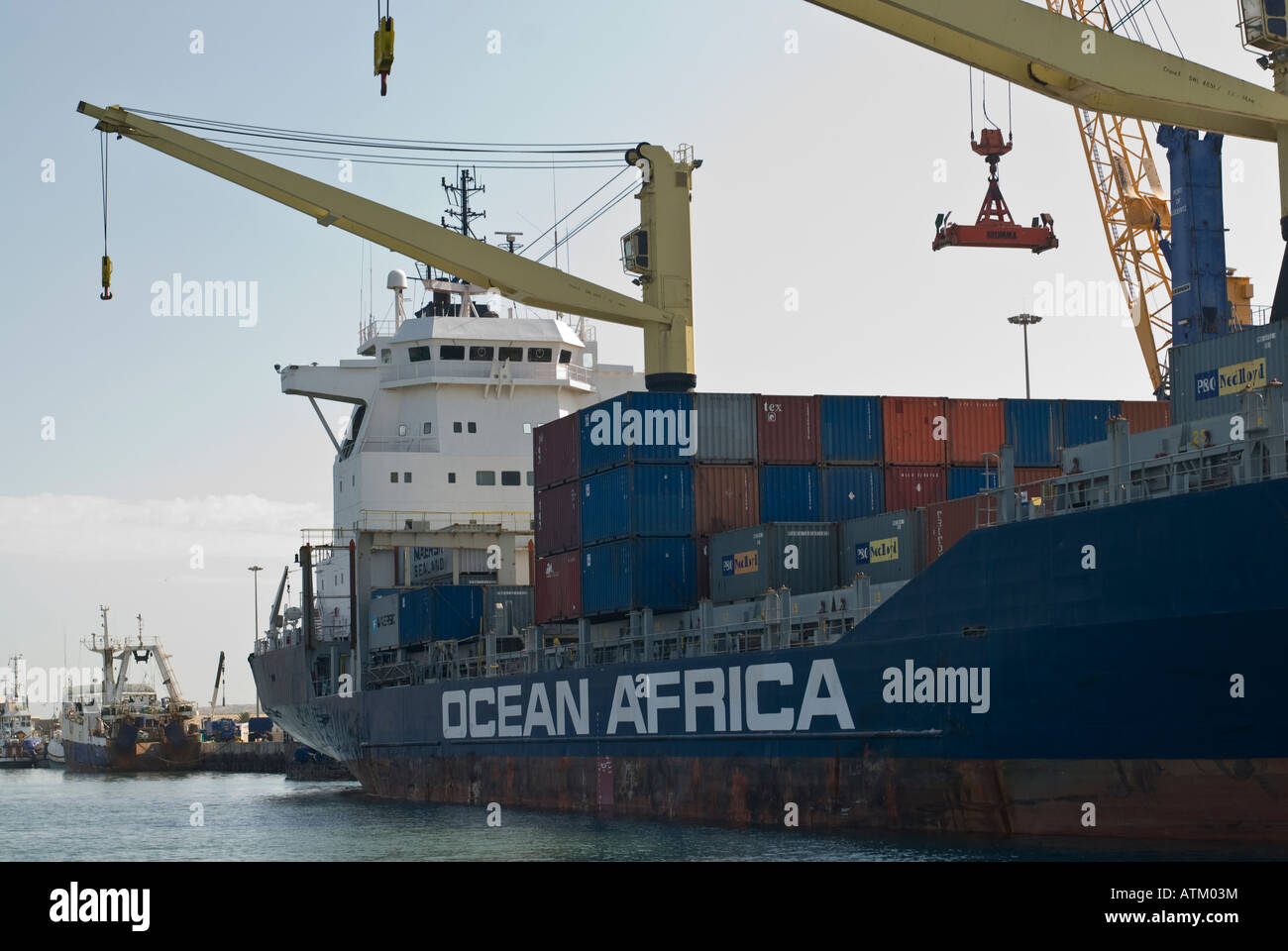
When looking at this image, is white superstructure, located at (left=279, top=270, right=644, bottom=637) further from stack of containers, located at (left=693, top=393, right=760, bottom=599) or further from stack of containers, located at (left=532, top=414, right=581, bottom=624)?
stack of containers, located at (left=693, top=393, right=760, bottom=599)

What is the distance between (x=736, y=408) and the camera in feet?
95.3

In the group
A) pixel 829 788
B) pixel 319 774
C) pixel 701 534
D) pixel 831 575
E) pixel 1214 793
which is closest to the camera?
pixel 1214 793

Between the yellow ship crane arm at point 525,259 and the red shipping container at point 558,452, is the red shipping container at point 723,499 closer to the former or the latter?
the red shipping container at point 558,452

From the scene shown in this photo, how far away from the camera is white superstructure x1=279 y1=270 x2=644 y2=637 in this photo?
4434 cm

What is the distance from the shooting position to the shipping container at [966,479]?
28.9 m

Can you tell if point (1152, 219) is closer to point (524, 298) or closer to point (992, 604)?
point (524, 298)

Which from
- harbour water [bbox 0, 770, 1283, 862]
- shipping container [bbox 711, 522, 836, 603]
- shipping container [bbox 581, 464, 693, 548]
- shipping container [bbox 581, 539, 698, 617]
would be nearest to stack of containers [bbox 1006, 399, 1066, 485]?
shipping container [bbox 711, 522, 836, 603]

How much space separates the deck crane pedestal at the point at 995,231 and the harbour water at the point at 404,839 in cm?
1526

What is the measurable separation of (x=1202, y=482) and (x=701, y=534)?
36.8 ft

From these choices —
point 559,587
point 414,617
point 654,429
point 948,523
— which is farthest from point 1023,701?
point 414,617

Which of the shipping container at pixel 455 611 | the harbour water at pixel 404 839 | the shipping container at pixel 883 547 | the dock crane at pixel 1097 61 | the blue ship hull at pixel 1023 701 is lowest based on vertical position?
the harbour water at pixel 404 839

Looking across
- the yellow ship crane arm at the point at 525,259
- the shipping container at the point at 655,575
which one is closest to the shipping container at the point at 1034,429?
the shipping container at the point at 655,575

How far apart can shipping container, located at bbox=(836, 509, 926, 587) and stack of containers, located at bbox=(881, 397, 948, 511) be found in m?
Result: 1.62

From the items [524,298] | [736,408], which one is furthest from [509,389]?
[736,408]
